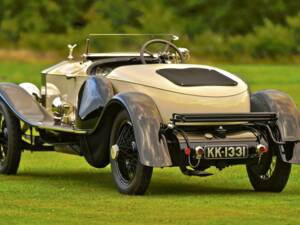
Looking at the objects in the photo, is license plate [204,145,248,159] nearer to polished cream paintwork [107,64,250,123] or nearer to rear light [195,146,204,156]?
rear light [195,146,204,156]

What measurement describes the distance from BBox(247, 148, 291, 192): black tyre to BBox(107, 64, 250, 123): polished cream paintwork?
56cm

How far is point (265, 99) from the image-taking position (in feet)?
42.4

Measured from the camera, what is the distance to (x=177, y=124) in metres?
12.2

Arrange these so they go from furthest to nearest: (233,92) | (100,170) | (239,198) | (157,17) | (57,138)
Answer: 1. (157,17)
2. (100,170)
3. (57,138)
4. (233,92)
5. (239,198)

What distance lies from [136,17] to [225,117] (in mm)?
78970

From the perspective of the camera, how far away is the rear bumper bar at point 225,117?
1206 cm

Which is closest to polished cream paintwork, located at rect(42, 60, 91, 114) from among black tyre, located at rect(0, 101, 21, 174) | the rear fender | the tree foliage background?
black tyre, located at rect(0, 101, 21, 174)

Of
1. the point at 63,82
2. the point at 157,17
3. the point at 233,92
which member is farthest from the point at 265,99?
the point at 157,17

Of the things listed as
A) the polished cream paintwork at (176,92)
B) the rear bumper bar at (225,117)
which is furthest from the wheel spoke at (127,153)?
the rear bumper bar at (225,117)

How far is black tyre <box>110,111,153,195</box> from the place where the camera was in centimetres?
1205

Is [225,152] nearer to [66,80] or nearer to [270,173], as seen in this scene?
[270,173]

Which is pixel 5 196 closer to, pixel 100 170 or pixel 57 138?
pixel 57 138

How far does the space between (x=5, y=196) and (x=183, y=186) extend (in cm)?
228

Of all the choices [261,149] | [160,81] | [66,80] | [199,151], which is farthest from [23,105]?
[261,149]
